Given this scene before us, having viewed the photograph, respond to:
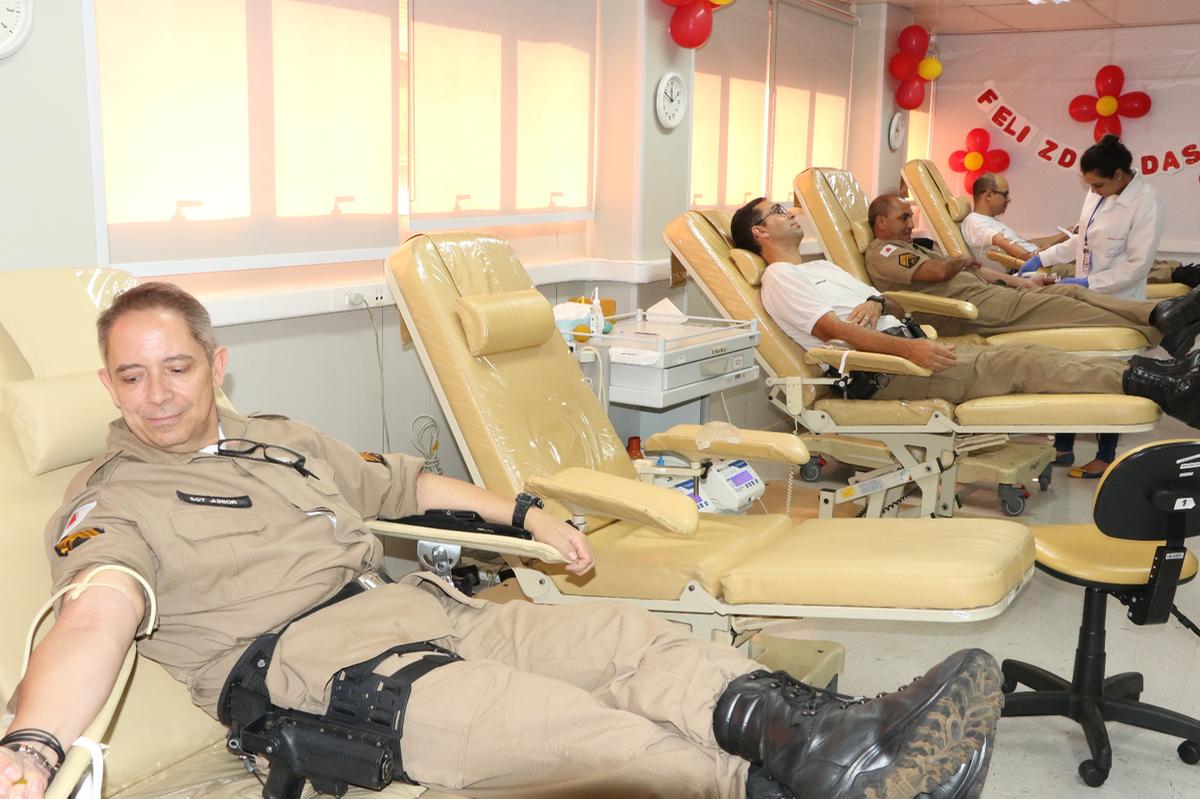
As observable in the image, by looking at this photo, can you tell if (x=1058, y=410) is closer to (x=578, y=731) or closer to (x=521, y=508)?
(x=521, y=508)

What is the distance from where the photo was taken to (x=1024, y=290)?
16.1 feet

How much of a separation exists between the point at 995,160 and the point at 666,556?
7.07 m

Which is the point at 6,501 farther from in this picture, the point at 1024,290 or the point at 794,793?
the point at 1024,290

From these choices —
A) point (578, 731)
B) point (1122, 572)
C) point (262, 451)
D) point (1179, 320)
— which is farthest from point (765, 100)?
point (578, 731)

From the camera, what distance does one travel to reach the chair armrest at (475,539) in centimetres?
205

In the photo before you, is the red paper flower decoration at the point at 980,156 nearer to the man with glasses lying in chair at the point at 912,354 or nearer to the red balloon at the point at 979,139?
the red balloon at the point at 979,139

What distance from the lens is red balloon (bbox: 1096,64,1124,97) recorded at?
7934 mm

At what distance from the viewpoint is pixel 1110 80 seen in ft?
26.0

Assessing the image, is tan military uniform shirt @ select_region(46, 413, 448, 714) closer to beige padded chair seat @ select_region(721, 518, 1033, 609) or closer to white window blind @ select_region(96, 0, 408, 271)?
beige padded chair seat @ select_region(721, 518, 1033, 609)

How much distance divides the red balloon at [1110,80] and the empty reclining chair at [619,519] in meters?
6.46

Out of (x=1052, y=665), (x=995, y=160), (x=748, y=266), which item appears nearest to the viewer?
(x=1052, y=665)

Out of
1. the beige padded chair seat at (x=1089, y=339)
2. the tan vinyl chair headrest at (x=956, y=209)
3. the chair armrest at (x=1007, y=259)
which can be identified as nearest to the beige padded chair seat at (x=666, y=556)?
the beige padded chair seat at (x=1089, y=339)

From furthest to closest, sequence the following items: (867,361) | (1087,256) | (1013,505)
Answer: (1087,256) → (1013,505) → (867,361)

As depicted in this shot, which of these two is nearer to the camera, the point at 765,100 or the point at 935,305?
the point at 935,305
